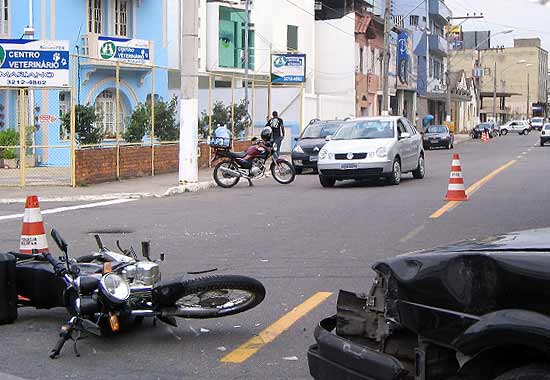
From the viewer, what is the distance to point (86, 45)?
1096 inches

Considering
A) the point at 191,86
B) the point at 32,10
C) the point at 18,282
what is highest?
the point at 32,10

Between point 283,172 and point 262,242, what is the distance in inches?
375

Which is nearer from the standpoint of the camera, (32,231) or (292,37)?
(32,231)

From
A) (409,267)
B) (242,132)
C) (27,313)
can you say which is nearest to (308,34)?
(242,132)

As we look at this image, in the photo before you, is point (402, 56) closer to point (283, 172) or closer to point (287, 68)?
point (287, 68)

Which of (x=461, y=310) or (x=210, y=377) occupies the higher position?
(x=461, y=310)

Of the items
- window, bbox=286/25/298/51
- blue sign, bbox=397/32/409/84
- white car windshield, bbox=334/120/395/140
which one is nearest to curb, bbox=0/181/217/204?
white car windshield, bbox=334/120/395/140

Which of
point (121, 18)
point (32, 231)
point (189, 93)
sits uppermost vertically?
point (121, 18)

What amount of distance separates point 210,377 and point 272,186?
14.4 metres

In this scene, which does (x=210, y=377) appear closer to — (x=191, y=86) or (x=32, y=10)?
(x=191, y=86)

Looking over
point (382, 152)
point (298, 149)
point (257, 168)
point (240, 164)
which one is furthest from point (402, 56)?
point (382, 152)

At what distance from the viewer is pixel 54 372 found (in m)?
5.64

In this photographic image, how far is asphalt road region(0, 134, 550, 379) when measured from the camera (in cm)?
584

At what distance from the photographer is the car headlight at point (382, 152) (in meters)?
18.7
